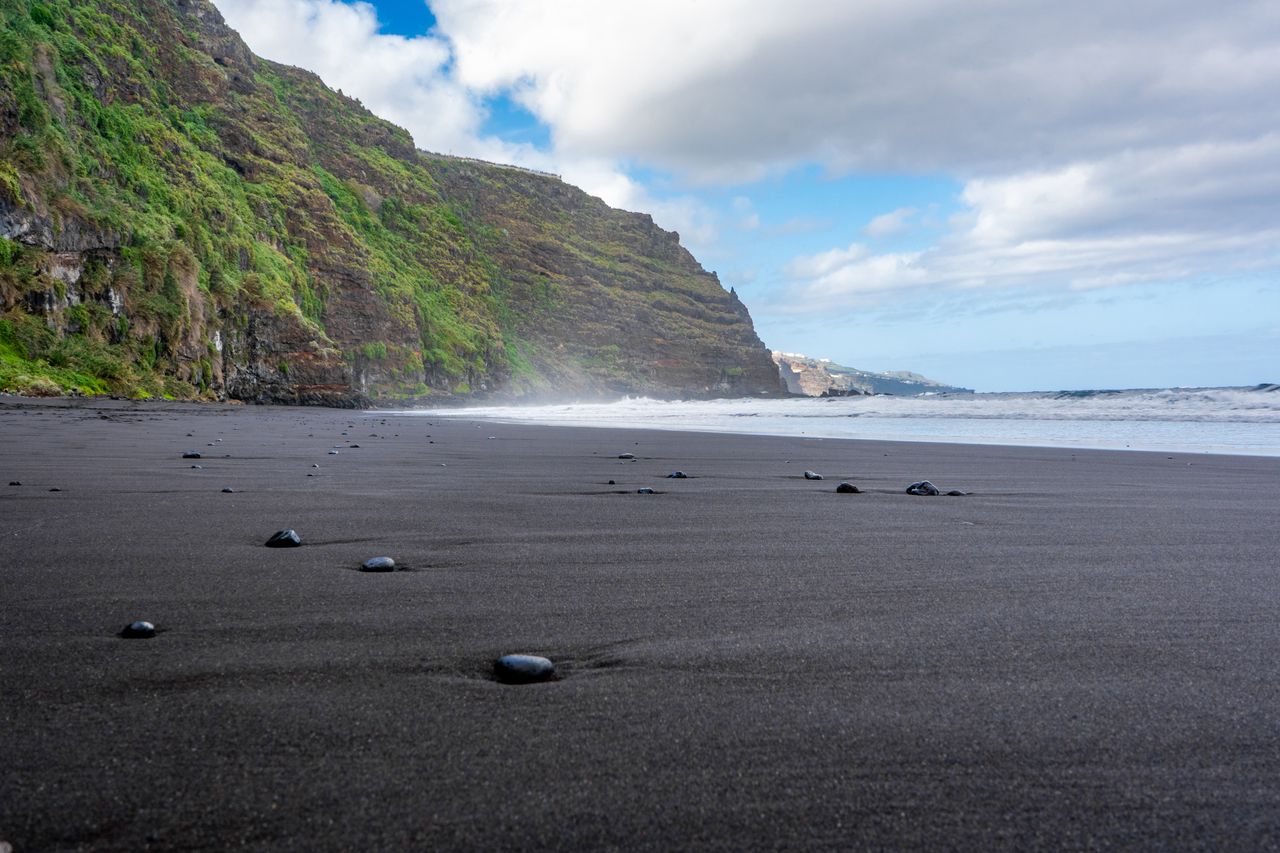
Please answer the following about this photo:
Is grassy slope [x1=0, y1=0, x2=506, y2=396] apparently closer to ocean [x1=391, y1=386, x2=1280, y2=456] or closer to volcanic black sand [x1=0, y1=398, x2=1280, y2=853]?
ocean [x1=391, y1=386, x2=1280, y2=456]

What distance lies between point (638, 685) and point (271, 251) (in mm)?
51352

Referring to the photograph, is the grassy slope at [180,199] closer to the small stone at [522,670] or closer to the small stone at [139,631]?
the small stone at [139,631]

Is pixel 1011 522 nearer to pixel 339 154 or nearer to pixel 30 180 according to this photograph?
pixel 30 180

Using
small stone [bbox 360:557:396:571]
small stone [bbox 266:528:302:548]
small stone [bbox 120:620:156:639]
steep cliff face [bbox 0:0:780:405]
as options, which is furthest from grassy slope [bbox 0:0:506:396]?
small stone [bbox 120:620:156:639]

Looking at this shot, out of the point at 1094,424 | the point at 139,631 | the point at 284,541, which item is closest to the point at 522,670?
the point at 139,631

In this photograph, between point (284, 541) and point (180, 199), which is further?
point (180, 199)

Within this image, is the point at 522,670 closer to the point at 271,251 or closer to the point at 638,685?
the point at 638,685

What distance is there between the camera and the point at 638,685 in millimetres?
1589

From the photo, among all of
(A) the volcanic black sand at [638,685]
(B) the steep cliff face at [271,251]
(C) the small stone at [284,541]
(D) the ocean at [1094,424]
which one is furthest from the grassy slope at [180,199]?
(A) the volcanic black sand at [638,685]

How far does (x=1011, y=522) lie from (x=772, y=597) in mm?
2207

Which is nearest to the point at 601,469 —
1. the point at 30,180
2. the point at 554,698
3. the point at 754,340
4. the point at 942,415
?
the point at 554,698

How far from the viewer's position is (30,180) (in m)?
26.8

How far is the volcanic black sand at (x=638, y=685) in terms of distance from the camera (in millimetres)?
1060

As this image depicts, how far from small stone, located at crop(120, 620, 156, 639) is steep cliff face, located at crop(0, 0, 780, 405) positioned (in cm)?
2612
